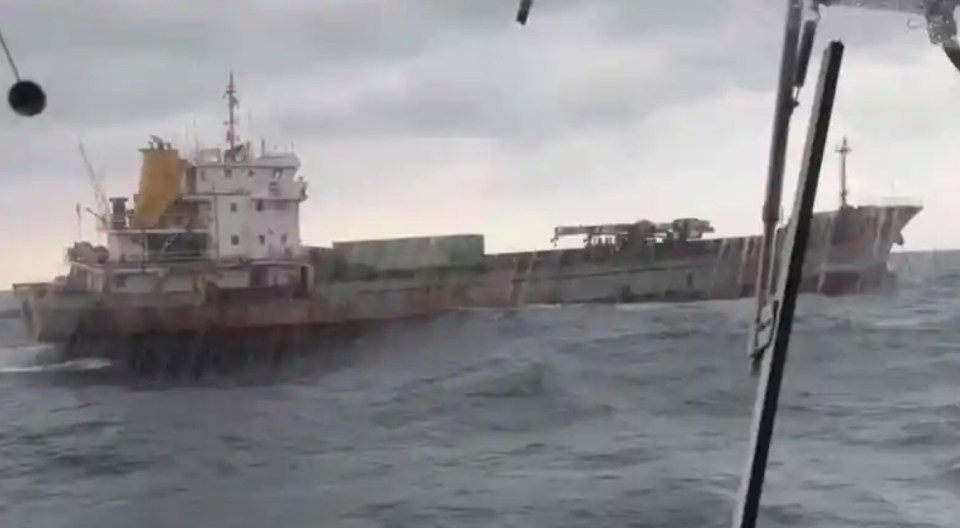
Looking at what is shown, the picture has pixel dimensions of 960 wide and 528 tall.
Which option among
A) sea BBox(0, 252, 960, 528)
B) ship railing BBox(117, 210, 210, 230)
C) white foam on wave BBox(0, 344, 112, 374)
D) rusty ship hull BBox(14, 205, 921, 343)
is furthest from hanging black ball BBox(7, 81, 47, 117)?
ship railing BBox(117, 210, 210, 230)

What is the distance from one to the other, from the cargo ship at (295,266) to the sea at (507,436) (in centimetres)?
376

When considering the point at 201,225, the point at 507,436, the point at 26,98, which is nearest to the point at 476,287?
the point at 201,225

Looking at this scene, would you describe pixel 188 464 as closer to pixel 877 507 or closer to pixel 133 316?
pixel 877 507

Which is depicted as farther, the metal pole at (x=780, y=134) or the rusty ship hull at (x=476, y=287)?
the rusty ship hull at (x=476, y=287)

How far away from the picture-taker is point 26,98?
182cm

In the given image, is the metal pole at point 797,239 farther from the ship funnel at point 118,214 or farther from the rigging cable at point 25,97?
the ship funnel at point 118,214

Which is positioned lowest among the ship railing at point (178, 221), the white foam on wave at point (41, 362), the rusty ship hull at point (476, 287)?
the white foam on wave at point (41, 362)

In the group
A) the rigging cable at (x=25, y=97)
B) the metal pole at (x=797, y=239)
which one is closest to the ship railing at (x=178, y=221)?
the rigging cable at (x=25, y=97)

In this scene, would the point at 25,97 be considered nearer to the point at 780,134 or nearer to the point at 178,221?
the point at 780,134

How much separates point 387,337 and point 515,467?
1732 cm

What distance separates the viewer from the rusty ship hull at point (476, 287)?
27.8 m

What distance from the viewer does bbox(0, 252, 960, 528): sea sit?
26.7ft

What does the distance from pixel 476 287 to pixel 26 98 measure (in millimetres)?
29115

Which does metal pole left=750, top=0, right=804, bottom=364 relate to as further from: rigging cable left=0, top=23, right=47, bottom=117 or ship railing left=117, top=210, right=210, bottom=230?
ship railing left=117, top=210, right=210, bottom=230
